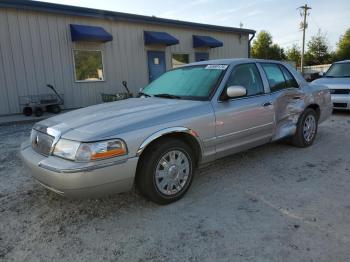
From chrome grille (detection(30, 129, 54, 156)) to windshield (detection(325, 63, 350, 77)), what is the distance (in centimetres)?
A: 896

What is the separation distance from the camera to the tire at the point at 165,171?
123 inches

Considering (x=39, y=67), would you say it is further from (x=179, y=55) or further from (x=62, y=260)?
(x=62, y=260)

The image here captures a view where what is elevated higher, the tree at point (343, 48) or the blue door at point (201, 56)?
the tree at point (343, 48)

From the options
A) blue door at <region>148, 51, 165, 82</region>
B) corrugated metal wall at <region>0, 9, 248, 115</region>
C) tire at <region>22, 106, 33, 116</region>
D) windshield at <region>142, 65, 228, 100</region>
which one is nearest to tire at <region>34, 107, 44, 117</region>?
tire at <region>22, 106, 33, 116</region>

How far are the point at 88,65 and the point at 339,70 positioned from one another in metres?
8.76

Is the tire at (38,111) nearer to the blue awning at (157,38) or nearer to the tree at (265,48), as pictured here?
the blue awning at (157,38)

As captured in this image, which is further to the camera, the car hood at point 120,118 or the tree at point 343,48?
the tree at point 343,48

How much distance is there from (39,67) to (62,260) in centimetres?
934

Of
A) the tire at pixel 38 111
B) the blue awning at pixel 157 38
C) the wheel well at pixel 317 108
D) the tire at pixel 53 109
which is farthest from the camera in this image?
the blue awning at pixel 157 38

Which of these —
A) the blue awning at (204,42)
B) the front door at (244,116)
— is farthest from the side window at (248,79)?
the blue awning at (204,42)

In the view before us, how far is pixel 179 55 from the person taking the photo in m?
14.6

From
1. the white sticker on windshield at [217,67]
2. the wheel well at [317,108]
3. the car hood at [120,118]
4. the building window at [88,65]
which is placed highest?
the building window at [88,65]

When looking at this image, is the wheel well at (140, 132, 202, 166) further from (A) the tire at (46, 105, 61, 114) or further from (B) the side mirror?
(A) the tire at (46, 105, 61, 114)

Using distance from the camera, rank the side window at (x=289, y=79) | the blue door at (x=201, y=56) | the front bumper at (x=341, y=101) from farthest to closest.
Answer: the blue door at (x=201, y=56) < the front bumper at (x=341, y=101) < the side window at (x=289, y=79)
